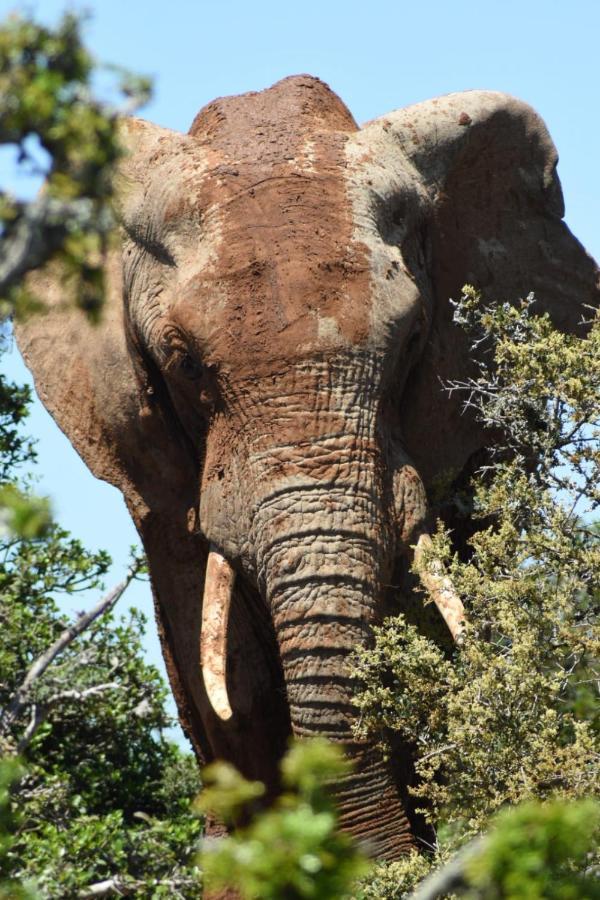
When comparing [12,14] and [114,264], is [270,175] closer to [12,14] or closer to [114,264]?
[114,264]

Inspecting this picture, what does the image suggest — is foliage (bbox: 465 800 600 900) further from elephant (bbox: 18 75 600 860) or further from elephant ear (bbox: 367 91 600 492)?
elephant ear (bbox: 367 91 600 492)

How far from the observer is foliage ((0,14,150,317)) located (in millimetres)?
3260

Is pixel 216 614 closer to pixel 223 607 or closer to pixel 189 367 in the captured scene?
pixel 223 607

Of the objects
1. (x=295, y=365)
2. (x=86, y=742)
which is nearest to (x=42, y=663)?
(x=86, y=742)

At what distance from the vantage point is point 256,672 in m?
7.74

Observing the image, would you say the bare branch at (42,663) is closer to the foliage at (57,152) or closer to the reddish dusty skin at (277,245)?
the reddish dusty skin at (277,245)

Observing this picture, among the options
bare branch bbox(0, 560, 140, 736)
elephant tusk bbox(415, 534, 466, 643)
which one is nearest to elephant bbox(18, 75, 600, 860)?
elephant tusk bbox(415, 534, 466, 643)

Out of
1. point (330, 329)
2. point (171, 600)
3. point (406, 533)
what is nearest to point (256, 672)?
point (171, 600)

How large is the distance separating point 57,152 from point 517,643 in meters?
3.14

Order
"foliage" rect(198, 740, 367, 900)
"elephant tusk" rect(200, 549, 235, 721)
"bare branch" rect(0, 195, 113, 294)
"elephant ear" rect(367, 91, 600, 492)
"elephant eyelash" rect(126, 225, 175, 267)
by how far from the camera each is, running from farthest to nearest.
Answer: "elephant ear" rect(367, 91, 600, 492), "elephant eyelash" rect(126, 225, 175, 267), "elephant tusk" rect(200, 549, 235, 721), "bare branch" rect(0, 195, 113, 294), "foliage" rect(198, 740, 367, 900)

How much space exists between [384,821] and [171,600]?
1.58 metres

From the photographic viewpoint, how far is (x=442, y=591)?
21.6 ft

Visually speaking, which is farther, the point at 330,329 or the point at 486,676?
the point at 330,329

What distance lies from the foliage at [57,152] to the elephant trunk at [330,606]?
3.19 m
